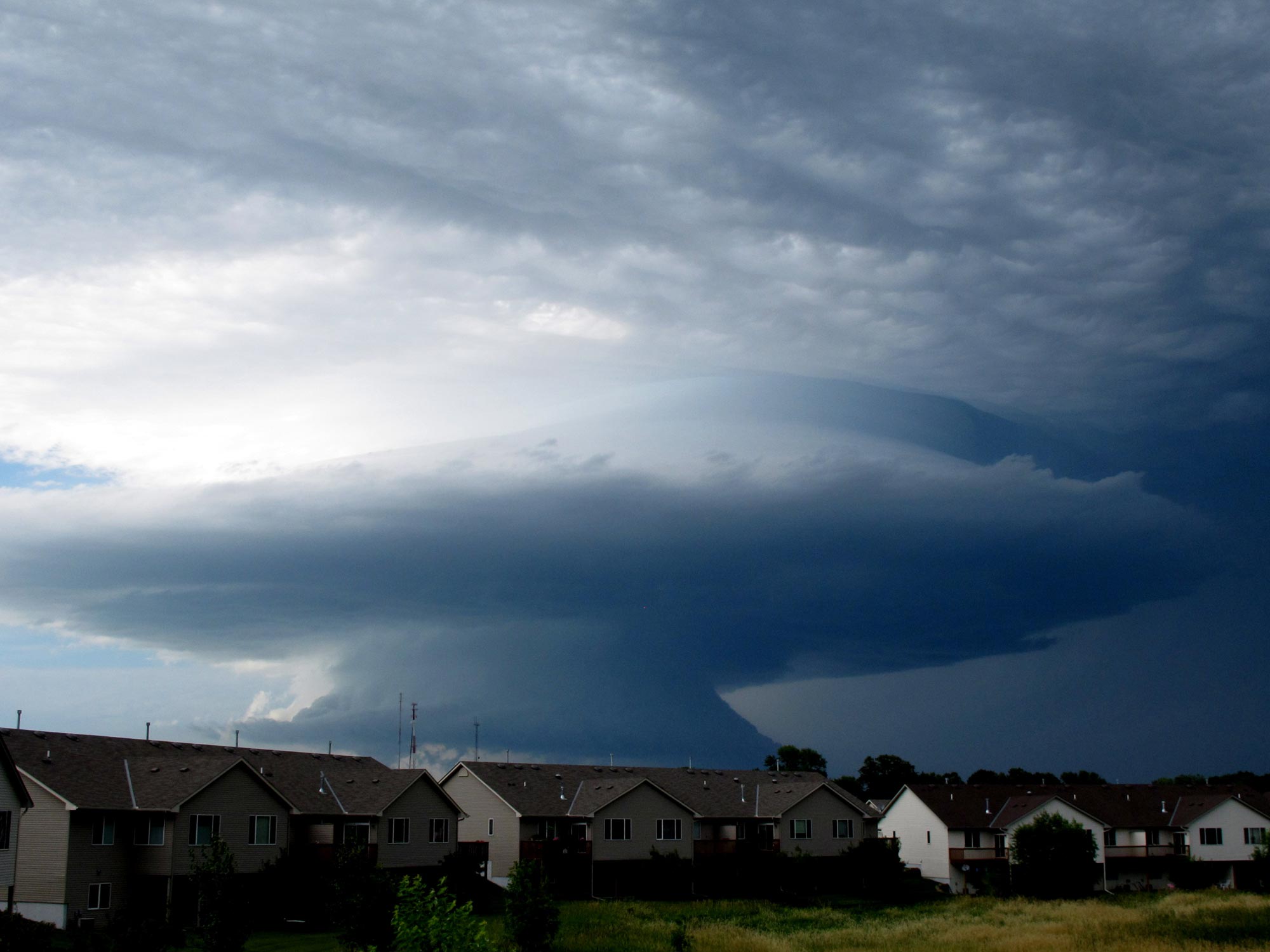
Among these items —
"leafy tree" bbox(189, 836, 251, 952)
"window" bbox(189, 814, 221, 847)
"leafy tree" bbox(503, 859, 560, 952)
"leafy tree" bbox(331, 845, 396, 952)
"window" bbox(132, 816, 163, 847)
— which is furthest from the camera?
"window" bbox(189, 814, 221, 847)

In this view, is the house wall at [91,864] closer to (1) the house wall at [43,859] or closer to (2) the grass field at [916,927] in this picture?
(1) the house wall at [43,859]

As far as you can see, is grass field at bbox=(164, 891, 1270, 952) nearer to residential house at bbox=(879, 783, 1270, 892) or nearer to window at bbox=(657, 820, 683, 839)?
window at bbox=(657, 820, 683, 839)

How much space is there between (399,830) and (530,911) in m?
28.7

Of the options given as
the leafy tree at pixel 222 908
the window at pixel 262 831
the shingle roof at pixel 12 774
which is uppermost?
the shingle roof at pixel 12 774

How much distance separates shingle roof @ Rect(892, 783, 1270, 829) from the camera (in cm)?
9612

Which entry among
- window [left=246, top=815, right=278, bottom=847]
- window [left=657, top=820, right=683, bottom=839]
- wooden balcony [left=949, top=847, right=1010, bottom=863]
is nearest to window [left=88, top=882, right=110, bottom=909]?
window [left=246, top=815, right=278, bottom=847]

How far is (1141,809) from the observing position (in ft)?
332

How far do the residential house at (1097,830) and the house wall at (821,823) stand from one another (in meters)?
8.53

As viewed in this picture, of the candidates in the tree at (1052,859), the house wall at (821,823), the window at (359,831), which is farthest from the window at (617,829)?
the tree at (1052,859)

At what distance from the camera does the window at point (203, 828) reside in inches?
2308

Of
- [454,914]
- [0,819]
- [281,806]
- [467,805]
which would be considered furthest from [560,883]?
[454,914]

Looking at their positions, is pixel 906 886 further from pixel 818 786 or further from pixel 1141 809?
pixel 1141 809

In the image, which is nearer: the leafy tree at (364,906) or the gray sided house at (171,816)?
the leafy tree at (364,906)

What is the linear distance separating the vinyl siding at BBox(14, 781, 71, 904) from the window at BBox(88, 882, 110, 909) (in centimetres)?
149
